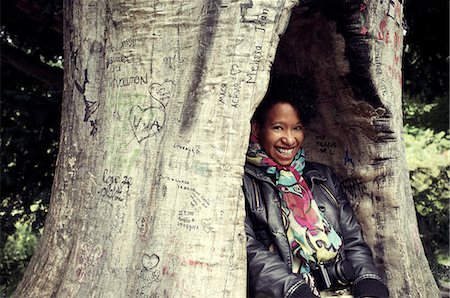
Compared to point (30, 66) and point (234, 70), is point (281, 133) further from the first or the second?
point (30, 66)

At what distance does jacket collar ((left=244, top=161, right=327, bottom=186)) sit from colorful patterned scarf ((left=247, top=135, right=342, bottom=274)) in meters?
0.04

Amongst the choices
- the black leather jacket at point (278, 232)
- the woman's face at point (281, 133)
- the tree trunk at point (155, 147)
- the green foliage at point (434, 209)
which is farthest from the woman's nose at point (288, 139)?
the green foliage at point (434, 209)

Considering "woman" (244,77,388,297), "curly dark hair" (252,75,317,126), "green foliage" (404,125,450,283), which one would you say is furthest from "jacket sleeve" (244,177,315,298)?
"green foliage" (404,125,450,283)

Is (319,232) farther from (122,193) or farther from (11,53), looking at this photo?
(11,53)

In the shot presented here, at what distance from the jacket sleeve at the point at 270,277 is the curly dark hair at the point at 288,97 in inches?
34.2

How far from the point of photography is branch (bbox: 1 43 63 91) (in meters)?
5.41

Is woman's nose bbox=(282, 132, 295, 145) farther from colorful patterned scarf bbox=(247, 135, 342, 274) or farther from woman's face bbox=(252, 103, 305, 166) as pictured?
colorful patterned scarf bbox=(247, 135, 342, 274)

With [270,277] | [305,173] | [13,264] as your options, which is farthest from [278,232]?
[13,264]

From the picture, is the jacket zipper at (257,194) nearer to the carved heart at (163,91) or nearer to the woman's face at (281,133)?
the woman's face at (281,133)

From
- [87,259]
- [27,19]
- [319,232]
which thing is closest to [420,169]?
[319,232]

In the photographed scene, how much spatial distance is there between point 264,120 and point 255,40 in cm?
77

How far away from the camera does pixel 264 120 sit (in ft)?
11.2

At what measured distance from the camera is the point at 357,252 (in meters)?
3.37

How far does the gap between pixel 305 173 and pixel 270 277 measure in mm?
851
